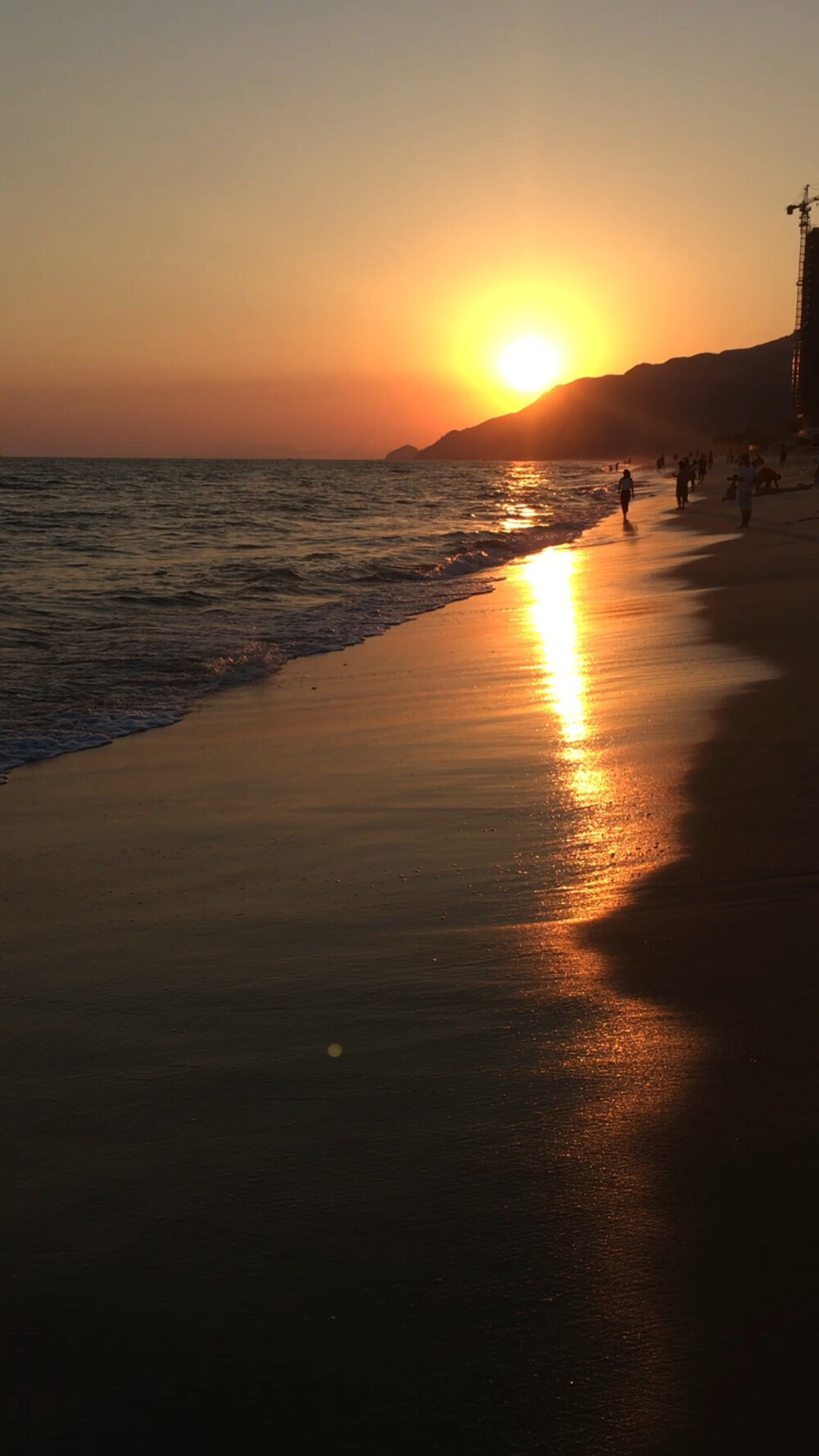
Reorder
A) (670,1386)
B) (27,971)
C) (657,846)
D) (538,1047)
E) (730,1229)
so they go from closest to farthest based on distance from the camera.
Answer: (670,1386)
(730,1229)
(538,1047)
(27,971)
(657,846)

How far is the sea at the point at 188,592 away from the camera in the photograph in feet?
39.3

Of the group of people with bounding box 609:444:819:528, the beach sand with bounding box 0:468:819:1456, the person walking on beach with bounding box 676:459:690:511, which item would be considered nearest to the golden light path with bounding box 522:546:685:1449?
the beach sand with bounding box 0:468:819:1456

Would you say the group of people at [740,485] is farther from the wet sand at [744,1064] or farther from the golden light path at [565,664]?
the wet sand at [744,1064]

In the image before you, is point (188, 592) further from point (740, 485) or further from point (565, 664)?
point (740, 485)

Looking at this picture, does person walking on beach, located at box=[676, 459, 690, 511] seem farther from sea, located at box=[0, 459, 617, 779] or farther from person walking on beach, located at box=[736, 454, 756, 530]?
person walking on beach, located at box=[736, 454, 756, 530]

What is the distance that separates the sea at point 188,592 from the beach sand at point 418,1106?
150 inches

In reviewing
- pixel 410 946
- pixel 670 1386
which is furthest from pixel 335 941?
pixel 670 1386

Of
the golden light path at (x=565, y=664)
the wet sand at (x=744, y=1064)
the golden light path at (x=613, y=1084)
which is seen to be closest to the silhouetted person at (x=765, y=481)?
the golden light path at (x=565, y=664)

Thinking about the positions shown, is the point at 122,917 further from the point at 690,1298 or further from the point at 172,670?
the point at 172,670

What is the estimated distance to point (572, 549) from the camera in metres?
32.1

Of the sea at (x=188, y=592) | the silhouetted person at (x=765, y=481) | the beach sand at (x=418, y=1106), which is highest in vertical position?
the silhouetted person at (x=765, y=481)

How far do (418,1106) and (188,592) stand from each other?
19.6 m

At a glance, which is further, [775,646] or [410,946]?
[775,646]

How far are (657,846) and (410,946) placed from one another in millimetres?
1693
